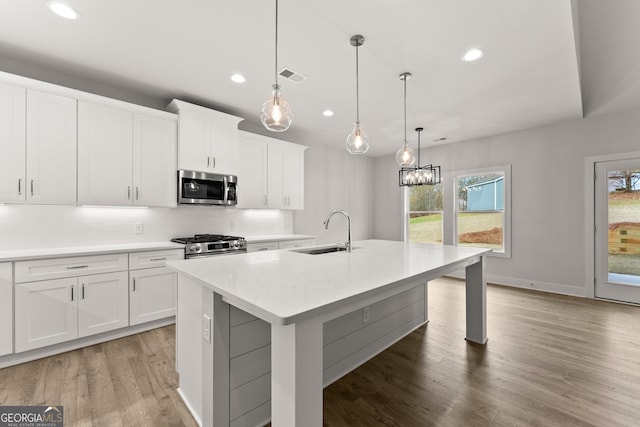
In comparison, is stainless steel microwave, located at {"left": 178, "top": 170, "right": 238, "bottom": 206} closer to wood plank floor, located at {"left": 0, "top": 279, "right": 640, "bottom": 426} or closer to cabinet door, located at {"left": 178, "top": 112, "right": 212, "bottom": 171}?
cabinet door, located at {"left": 178, "top": 112, "right": 212, "bottom": 171}

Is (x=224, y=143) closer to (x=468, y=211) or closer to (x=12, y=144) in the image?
(x=12, y=144)

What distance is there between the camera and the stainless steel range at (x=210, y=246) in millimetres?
3172

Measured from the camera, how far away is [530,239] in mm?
4590

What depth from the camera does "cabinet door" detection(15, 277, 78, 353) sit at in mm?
2270

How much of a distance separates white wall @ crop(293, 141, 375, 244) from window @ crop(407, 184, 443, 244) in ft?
3.27

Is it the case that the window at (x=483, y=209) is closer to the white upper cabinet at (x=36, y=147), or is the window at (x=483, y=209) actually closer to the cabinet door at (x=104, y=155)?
the cabinet door at (x=104, y=155)

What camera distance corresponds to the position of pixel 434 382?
6.69 ft

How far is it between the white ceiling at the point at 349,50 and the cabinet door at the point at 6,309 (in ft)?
6.30

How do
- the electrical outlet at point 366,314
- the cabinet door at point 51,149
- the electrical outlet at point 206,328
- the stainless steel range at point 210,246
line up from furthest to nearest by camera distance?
the stainless steel range at point 210,246
the cabinet door at point 51,149
the electrical outlet at point 366,314
the electrical outlet at point 206,328

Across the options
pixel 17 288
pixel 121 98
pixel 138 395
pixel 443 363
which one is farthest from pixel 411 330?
pixel 121 98

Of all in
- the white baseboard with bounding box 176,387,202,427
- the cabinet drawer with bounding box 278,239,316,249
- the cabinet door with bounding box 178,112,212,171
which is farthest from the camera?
the cabinet drawer with bounding box 278,239,316,249

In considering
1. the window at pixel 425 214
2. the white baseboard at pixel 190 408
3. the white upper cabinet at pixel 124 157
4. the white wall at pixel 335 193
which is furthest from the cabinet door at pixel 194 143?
the window at pixel 425 214

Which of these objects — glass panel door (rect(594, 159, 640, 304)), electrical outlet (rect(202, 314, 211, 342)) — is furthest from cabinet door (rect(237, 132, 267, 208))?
glass panel door (rect(594, 159, 640, 304))

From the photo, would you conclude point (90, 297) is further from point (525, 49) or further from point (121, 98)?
point (525, 49)
